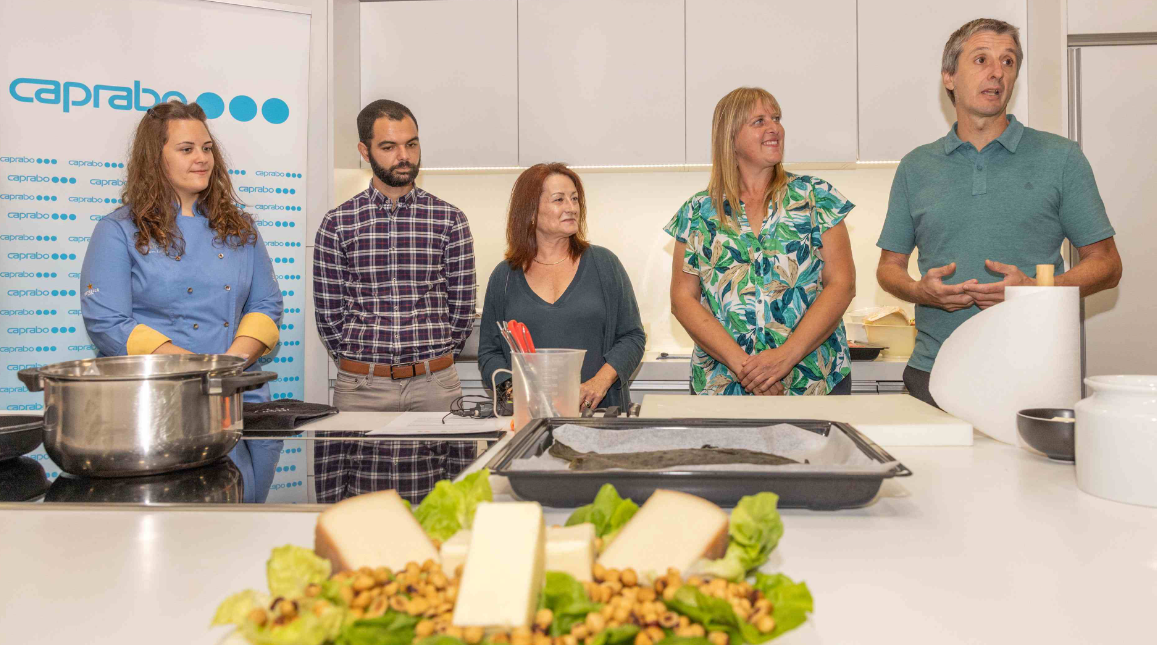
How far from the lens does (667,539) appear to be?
53 cm

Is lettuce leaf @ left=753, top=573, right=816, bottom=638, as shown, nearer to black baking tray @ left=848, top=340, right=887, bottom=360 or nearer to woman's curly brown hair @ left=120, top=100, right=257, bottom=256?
woman's curly brown hair @ left=120, top=100, right=257, bottom=256

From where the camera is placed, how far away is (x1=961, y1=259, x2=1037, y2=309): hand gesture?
→ 58.9 inches

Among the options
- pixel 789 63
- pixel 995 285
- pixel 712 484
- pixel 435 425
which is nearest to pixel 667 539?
pixel 712 484

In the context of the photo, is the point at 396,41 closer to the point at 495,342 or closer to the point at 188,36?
the point at 188,36

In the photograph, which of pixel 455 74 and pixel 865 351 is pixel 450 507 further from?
pixel 455 74

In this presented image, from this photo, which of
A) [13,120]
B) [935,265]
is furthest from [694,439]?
[13,120]

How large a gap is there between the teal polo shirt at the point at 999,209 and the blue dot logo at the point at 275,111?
2032mm

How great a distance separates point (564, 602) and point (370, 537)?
6.3 inches

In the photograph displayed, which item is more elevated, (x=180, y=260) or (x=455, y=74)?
(x=455, y=74)

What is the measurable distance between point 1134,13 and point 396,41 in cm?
258

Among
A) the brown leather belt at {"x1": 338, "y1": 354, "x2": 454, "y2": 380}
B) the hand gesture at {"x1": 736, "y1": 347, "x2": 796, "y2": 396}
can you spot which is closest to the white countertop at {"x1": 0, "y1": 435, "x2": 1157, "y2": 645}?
the hand gesture at {"x1": 736, "y1": 347, "x2": 796, "y2": 396}

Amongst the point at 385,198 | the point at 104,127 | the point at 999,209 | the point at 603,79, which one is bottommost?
the point at 999,209

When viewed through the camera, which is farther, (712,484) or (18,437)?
(18,437)

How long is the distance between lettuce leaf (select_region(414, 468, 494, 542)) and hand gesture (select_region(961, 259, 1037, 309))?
1.21m
